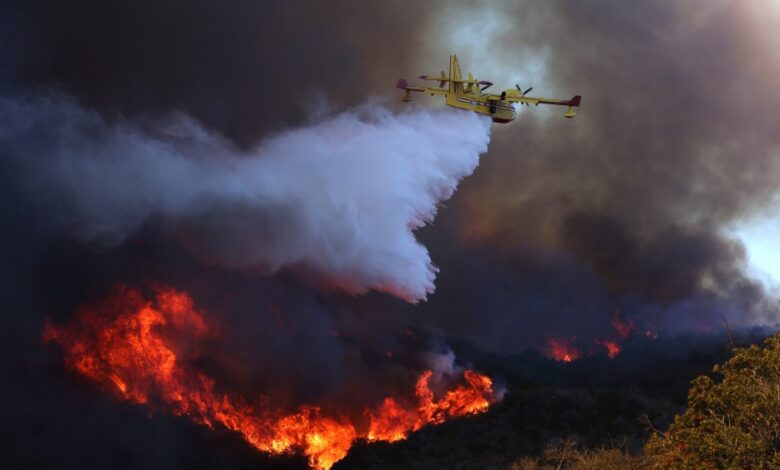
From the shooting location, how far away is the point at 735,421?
101ft

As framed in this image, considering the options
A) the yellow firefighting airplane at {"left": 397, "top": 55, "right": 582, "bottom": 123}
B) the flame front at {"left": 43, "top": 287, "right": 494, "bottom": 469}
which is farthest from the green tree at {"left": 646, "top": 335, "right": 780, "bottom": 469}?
the flame front at {"left": 43, "top": 287, "right": 494, "bottom": 469}

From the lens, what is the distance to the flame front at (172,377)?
80.8 metres

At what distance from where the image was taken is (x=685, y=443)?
32188 mm

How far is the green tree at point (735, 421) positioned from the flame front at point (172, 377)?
191 ft

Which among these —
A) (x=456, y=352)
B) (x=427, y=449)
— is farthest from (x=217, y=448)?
(x=456, y=352)

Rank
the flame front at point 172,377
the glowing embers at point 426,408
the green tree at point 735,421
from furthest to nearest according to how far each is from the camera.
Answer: the glowing embers at point 426,408 < the flame front at point 172,377 < the green tree at point 735,421

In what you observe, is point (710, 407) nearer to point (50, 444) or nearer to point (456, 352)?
point (50, 444)

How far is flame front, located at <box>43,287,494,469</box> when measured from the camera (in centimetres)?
8075

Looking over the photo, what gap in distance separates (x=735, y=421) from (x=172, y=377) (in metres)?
67.1

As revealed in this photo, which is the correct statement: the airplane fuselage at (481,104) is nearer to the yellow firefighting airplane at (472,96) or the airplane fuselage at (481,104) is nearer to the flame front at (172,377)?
the yellow firefighting airplane at (472,96)

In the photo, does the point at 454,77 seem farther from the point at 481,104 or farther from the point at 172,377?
the point at 172,377

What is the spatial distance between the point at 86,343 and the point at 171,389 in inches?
440

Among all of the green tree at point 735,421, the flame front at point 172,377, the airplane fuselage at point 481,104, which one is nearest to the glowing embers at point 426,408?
the flame front at point 172,377

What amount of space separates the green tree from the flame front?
191 feet
